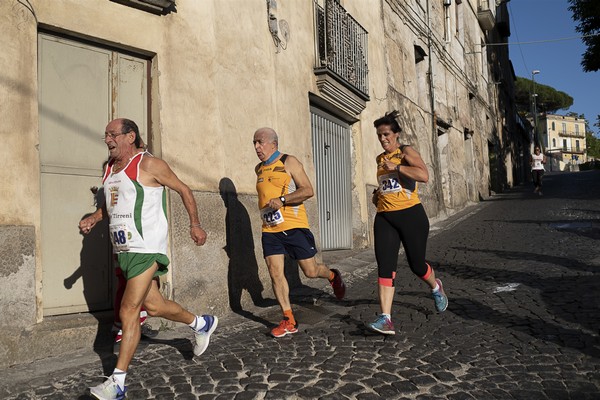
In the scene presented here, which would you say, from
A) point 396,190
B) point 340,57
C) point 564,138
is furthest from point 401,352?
point 564,138

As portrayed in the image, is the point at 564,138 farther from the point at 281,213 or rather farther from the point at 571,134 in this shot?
the point at 281,213

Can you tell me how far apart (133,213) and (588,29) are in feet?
78.0

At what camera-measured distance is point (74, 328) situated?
Answer: 4820 millimetres

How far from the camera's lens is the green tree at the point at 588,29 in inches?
872

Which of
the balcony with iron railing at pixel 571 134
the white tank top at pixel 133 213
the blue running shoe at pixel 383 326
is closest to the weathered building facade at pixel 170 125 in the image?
the white tank top at pixel 133 213

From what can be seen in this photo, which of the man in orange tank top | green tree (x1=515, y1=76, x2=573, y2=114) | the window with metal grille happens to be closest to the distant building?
green tree (x1=515, y1=76, x2=573, y2=114)

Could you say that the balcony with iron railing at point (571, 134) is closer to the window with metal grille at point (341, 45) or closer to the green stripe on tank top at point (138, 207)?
the window with metal grille at point (341, 45)

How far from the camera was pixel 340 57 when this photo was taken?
10.1 meters

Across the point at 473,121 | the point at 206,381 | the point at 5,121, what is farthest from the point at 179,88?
the point at 473,121

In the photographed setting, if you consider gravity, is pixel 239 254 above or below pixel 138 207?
below

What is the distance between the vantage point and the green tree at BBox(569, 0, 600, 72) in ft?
72.7

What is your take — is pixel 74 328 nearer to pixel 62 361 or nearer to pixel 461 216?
pixel 62 361

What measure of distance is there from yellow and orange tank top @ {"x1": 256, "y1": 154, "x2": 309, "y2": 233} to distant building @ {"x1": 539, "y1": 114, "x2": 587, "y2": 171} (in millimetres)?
97007

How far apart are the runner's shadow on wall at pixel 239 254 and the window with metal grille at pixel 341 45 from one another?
3481 mm
